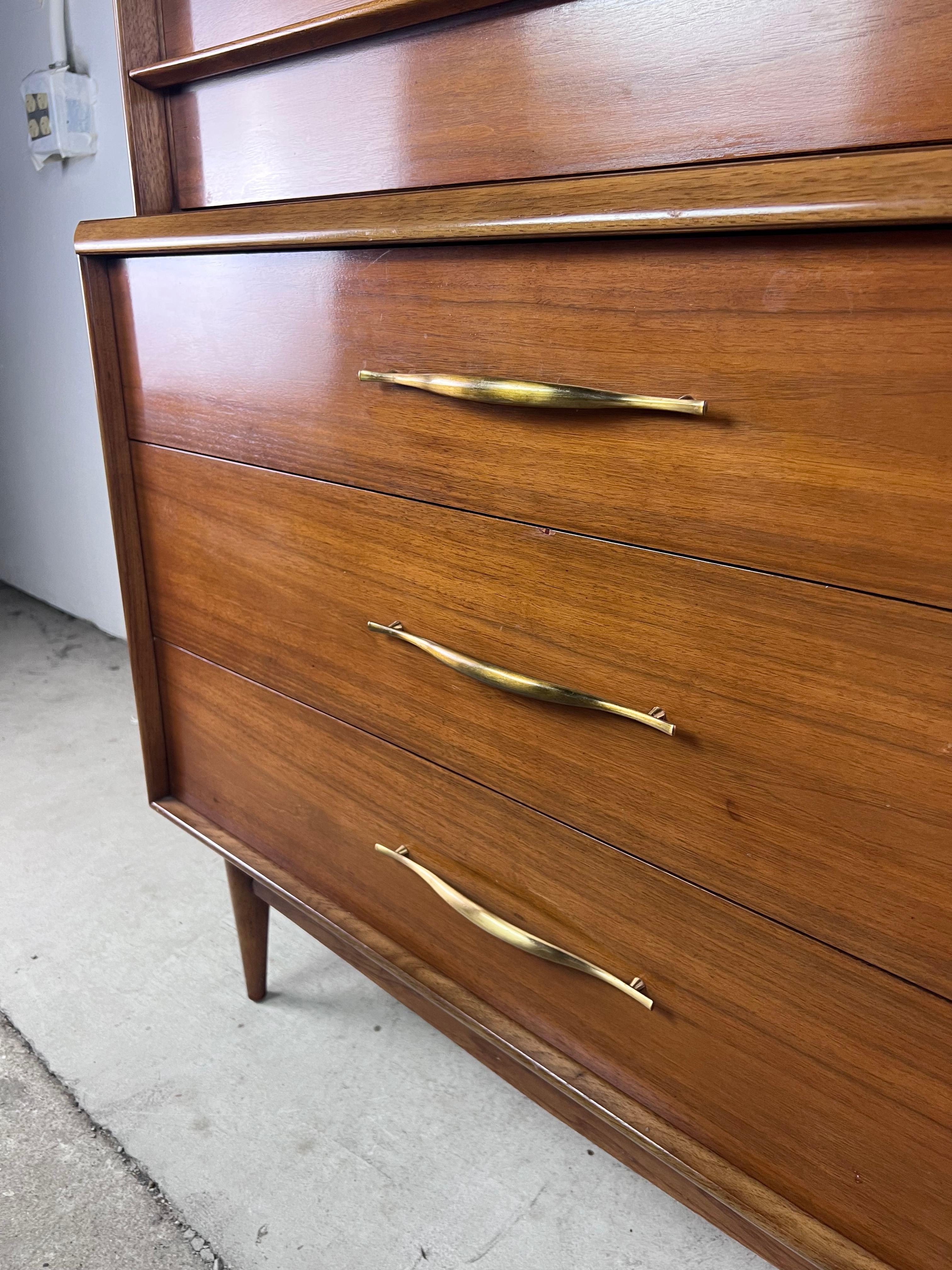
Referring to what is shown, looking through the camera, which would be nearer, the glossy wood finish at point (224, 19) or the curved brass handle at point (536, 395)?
the curved brass handle at point (536, 395)

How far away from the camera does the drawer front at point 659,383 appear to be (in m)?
0.49

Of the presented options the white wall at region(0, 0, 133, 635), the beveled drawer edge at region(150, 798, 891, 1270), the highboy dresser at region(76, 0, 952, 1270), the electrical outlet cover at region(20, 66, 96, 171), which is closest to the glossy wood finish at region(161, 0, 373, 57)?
the highboy dresser at region(76, 0, 952, 1270)

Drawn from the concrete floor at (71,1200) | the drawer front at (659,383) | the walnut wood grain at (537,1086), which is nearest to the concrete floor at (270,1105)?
the concrete floor at (71,1200)

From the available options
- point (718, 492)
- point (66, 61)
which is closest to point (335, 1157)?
point (718, 492)

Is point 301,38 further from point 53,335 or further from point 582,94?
point 53,335

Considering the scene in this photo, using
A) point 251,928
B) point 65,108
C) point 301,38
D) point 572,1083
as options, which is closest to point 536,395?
point 301,38

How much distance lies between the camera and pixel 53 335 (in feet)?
7.43

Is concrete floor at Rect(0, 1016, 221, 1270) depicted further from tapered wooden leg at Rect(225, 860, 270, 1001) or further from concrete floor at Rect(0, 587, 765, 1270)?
tapered wooden leg at Rect(225, 860, 270, 1001)

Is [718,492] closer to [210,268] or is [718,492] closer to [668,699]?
[668,699]

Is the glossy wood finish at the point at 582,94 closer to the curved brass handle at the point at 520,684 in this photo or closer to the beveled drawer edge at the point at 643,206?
the beveled drawer edge at the point at 643,206

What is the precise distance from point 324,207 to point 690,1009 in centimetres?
63

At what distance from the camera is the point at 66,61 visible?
1.92m

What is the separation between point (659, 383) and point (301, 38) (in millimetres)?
439

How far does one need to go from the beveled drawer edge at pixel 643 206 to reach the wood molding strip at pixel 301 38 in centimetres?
11
